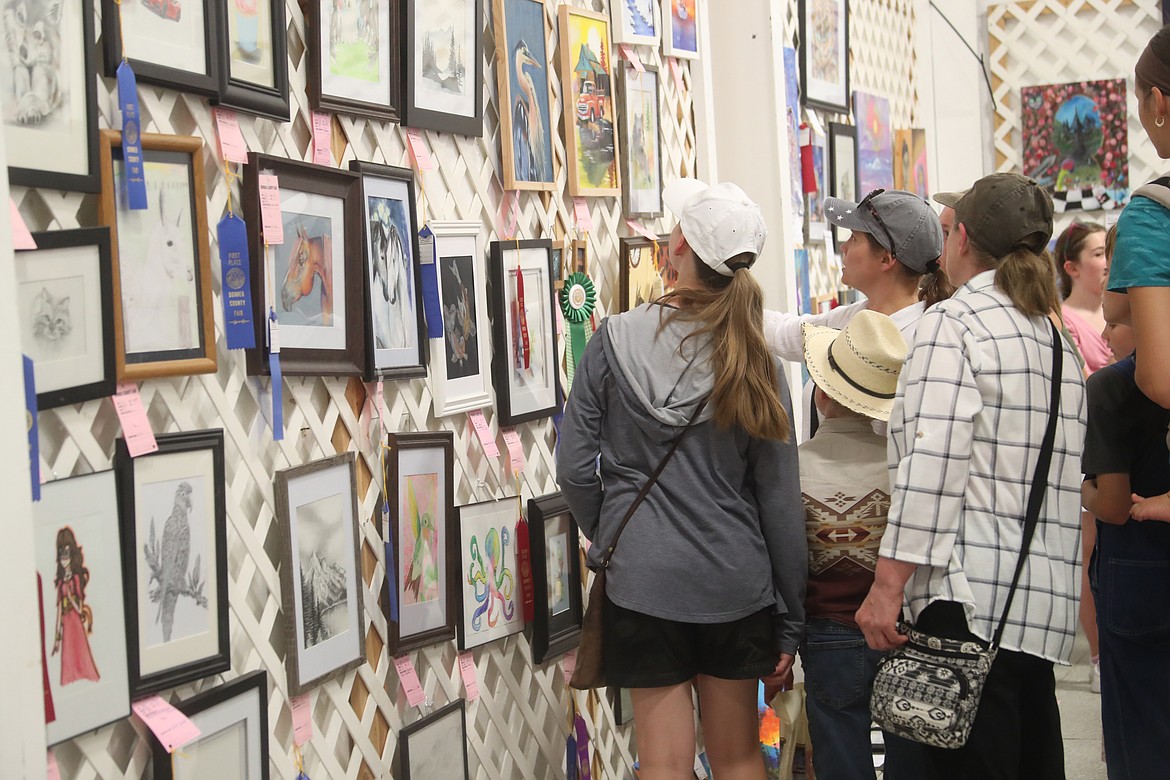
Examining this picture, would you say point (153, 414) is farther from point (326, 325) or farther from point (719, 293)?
point (719, 293)

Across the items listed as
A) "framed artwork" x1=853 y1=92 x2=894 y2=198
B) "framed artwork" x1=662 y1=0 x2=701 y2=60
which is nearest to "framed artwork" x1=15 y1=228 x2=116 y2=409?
"framed artwork" x1=662 y1=0 x2=701 y2=60

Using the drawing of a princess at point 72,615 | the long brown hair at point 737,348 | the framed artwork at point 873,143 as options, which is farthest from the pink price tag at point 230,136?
the framed artwork at point 873,143

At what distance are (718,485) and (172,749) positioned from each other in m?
0.87

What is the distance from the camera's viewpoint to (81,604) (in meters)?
1.37

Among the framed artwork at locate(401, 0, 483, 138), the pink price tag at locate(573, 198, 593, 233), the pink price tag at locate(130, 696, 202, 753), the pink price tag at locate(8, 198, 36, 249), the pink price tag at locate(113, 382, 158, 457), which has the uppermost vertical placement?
the framed artwork at locate(401, 0, 483, 138)

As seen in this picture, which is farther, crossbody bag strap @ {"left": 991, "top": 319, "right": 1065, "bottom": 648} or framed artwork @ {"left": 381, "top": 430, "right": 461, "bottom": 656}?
framed artwork @ {"left": 381, "top": 430, "right": 461, "bottom": 656}

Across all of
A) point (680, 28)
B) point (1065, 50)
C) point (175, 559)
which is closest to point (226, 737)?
point (175, 559)

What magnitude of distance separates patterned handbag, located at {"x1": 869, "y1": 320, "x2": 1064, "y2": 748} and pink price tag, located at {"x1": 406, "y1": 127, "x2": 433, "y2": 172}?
3.42 feet

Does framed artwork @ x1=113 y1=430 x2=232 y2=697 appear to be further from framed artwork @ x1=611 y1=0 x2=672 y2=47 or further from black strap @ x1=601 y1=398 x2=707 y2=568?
framed artwork @ x1=611 y1=0 x2=672 y2=47

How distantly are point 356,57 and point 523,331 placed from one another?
652 millimetres

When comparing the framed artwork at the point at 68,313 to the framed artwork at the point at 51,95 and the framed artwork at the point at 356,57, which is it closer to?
the framed artwork at the point at 51,95

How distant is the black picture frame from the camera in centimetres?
385

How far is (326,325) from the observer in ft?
5.82

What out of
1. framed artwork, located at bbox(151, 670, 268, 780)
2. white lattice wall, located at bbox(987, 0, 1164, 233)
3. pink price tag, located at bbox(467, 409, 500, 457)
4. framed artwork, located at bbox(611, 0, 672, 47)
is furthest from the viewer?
white lattice wall, located at bbox(987, 0, 1164, 233)
